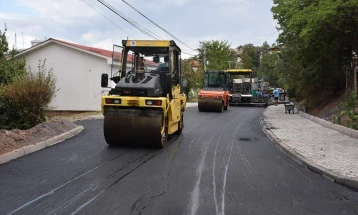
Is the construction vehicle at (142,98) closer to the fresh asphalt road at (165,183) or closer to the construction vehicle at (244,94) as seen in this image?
the fresh asphalt road at (165,183)

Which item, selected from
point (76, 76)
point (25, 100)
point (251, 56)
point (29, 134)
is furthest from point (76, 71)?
point (251, 56)

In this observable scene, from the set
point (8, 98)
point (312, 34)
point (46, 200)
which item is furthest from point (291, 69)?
point (46, 200)

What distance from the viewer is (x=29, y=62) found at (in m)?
27.0

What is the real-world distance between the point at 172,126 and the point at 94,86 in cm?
1511

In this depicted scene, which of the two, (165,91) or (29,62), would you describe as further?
(29,62)

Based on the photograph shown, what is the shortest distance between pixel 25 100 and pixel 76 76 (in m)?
13.7

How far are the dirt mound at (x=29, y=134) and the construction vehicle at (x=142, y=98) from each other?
2.14m

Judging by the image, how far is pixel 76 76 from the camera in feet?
84.2

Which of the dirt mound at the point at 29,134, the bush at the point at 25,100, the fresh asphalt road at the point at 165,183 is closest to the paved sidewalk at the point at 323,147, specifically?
the fresh asphalt road at the point at 165,183

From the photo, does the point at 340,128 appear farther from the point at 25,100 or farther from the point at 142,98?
the point at 25,100

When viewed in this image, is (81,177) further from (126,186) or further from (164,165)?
(164,165)

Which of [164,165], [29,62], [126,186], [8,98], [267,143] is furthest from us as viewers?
[29,62]

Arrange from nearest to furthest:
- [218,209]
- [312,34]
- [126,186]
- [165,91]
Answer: [218,209], [126,186], [165,91], [312,34]

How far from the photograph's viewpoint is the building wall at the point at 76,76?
83.3ft
